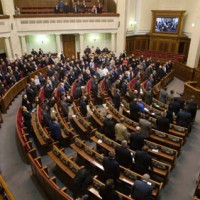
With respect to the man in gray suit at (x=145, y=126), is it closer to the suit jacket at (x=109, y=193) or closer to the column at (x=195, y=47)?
the suit jacket at (x=109, y=193)

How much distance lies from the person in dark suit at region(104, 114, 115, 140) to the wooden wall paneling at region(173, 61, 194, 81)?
8861 mm

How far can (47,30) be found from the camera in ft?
48.8

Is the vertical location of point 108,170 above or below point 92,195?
above

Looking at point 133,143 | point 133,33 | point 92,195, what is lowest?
point 92,195

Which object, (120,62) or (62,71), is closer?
(62,71)

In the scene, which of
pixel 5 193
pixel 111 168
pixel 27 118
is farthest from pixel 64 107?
pixel 5 193

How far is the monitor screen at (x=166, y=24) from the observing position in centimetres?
1609

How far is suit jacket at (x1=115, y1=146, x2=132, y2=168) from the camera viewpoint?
450cm

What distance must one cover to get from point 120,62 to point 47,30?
5.77m

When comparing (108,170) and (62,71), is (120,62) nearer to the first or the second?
(62,71)

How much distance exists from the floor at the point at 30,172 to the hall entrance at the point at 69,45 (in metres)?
11.1

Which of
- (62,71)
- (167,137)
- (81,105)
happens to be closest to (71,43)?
(62,71)

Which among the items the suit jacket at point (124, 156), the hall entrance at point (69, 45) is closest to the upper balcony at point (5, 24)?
the hall entrance at point (69, 45)

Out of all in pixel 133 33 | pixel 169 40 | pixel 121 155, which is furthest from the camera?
pixel 133 33
